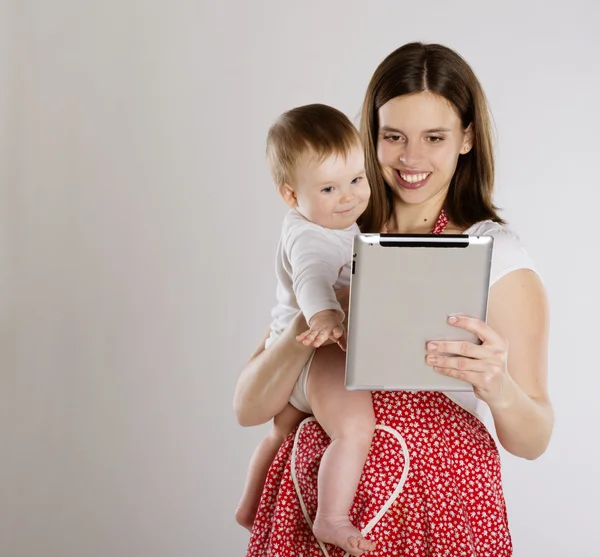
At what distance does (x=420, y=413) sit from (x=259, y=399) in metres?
0.33

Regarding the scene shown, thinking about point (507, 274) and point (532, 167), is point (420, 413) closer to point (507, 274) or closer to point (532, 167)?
point (507, 274)

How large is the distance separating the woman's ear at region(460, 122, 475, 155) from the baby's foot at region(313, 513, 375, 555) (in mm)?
828

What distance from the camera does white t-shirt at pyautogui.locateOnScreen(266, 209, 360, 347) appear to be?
1.54 metres

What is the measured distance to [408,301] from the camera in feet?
4.58

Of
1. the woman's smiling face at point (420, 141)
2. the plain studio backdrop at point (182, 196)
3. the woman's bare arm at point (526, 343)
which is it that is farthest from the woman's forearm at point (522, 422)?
the plain studio backdrop at point (182, 196)

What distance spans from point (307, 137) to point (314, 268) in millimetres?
251

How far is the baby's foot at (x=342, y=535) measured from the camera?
1.51 m

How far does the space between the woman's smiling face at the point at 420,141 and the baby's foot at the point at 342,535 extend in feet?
2.32

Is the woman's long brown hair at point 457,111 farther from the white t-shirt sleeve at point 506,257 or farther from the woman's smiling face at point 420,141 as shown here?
the white t-shirt sleeve at point 506,257

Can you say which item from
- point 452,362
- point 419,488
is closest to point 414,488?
point 419,488

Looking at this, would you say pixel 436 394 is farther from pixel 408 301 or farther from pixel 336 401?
pixel 408 301

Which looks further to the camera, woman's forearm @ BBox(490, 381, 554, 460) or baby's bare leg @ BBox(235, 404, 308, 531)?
baby's bare leg @ BBox(235, 404, 308, 531)

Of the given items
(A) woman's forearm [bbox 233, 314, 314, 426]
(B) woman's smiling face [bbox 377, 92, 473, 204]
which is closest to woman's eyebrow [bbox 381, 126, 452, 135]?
(B) woman's smiling face [bbox 377, 92, 473, 204]

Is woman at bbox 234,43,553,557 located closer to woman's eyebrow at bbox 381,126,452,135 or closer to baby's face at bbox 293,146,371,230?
woman's eyebrow at bbox 381,126,452,135
